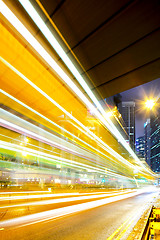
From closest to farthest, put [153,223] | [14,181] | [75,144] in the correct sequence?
[153,223] → [14,181] → [75,144]

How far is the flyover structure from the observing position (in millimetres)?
5645

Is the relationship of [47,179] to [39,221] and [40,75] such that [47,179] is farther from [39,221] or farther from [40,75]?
[40,75]

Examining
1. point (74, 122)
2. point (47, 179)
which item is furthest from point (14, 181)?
point (74, 122)

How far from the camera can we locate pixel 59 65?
→ 7926 mm

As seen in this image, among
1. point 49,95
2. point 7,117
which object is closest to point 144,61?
point 49,95

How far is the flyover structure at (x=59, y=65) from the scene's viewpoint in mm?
5645

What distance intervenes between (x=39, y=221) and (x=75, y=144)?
9.26 meters

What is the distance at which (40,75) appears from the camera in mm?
8820

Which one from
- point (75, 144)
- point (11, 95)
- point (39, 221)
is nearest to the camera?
point (39, 221)

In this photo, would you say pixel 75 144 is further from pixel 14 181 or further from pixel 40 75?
pixel 40 75

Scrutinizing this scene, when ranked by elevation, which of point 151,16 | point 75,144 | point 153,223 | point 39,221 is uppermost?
point 151,16

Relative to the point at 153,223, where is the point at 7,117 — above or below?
above

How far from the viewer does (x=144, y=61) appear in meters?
7.53

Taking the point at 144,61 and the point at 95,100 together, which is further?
the point at 95,100
